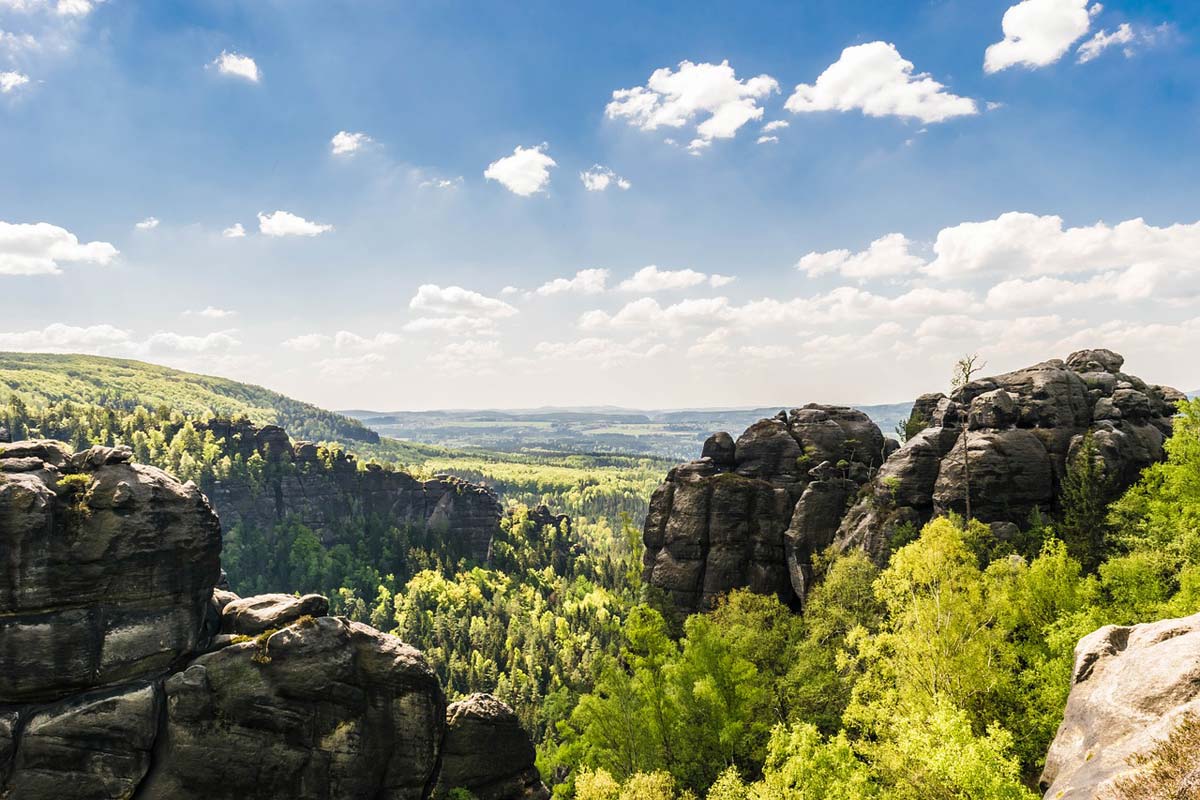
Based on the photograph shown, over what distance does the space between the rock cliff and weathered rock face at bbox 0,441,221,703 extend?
4685 centimetres

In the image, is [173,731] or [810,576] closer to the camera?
[173,731]

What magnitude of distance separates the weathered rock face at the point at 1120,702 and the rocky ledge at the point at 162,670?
32.2m

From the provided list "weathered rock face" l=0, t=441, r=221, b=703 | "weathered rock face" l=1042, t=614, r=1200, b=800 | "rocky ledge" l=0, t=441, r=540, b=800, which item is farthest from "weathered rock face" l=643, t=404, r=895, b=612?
"weathered rock face" l=0, t=441, r=221, b=703

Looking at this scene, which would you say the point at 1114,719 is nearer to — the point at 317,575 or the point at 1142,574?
the point at 1142,574

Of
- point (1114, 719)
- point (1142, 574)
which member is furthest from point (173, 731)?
point (1142, 574)

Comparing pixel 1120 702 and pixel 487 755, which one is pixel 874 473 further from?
pixel 1120 702

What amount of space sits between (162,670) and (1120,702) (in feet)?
140

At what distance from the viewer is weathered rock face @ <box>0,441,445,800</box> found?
30.5 metres

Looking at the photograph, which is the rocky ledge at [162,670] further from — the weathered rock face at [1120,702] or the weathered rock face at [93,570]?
the weathered rock face at [1120,702]

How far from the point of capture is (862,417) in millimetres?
76750

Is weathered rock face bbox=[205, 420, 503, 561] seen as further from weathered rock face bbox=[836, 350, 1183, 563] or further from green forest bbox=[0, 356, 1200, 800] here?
weathered rock face bbox=[836, 350, 1183, 563]

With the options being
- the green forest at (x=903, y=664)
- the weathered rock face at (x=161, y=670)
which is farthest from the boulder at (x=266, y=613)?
the green forest at (x=903, y=664)

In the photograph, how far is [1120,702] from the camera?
15.8 m

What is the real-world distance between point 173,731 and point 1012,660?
1760 inches
